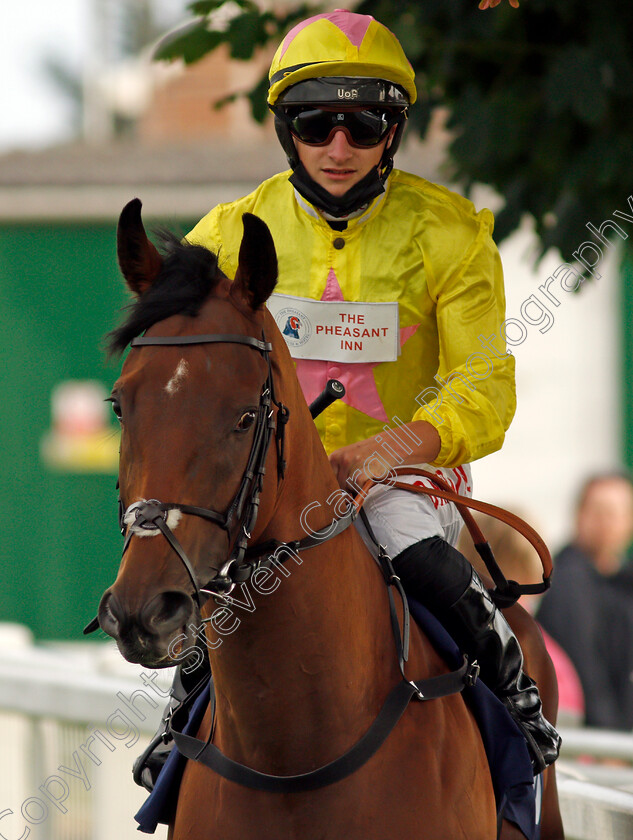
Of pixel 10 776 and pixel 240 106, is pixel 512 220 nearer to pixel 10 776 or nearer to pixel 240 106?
pixel 10 776

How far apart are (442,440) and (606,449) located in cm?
1156

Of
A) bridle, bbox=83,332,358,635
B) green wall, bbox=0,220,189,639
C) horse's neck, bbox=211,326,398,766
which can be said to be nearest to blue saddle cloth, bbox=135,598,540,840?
horse's neck, bbox=211,326,398,766

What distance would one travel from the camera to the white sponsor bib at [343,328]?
125 inches

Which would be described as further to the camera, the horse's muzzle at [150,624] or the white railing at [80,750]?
the white railing at [80,750]

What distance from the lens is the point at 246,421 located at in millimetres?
2408

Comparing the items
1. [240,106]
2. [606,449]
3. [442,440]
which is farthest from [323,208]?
[240,106]

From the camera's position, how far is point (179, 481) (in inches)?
89.9

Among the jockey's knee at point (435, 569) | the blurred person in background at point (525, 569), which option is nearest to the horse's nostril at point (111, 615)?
the jockey's knee at point (435, 569)

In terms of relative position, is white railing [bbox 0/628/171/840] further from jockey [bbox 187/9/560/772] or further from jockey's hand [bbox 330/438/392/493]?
jockey's hand [bbox 330/438/392/493]

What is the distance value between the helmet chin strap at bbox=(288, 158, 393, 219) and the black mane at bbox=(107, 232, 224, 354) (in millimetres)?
655

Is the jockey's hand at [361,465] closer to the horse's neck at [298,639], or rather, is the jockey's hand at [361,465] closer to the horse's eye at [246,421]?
the horse's neck at [298,639]

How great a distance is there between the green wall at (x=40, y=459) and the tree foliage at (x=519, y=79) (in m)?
8.48

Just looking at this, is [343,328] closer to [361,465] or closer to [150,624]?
[361,465]

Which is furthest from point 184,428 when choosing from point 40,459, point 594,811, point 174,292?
point 40,459
